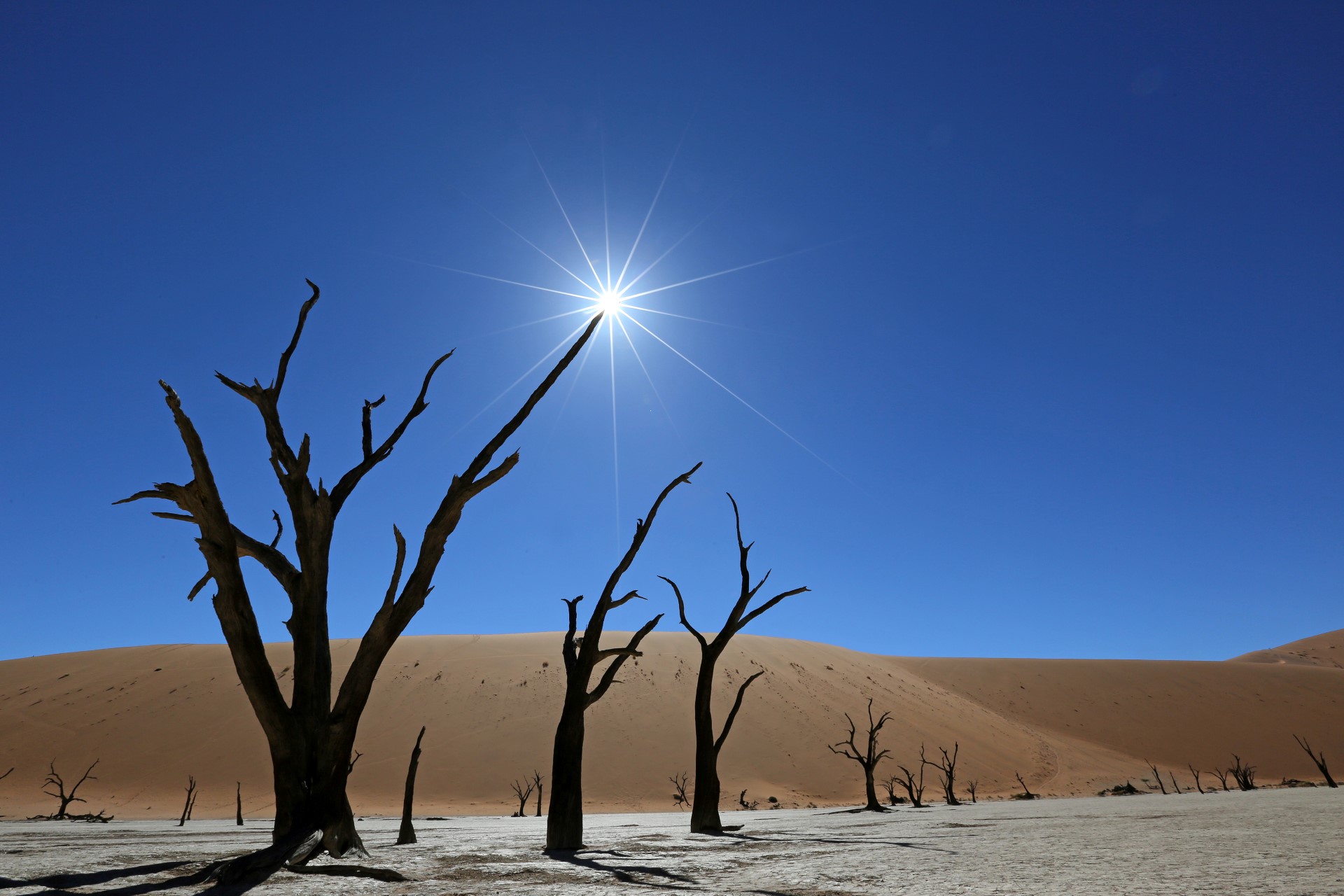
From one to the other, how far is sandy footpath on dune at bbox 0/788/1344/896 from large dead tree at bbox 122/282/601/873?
34.2 inches

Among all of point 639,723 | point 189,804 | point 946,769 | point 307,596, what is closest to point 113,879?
point 307,596

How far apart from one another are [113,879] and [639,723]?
41619mm

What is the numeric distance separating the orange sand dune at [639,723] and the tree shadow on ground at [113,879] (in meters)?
29.5

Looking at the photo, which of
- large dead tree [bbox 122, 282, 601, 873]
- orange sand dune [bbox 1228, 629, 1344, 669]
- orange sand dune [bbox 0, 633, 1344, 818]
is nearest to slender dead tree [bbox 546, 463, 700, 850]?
large dead tree [bbox 122, 282, 601, 873]

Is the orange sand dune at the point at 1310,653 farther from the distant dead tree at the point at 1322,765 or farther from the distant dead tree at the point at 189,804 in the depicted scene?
the distant dead tree at the point at 189,804

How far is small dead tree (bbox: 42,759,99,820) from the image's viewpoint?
27312mm

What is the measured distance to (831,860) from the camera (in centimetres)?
959

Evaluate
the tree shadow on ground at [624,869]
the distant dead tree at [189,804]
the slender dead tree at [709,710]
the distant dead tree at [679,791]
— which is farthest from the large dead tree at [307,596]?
the distant dead tree at [679,791]

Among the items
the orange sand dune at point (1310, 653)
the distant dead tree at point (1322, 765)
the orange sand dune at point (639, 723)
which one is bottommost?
the distant dead tree at point (1322, 765)

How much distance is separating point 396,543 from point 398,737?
4017cm

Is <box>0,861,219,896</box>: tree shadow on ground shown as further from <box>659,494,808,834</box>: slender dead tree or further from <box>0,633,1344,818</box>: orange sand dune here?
<box>0,633,1344,818</box>: orange sand dune

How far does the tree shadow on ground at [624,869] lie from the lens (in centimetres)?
757

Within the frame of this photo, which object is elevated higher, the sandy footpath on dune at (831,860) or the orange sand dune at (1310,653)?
the orange sand dune at (1310,653)

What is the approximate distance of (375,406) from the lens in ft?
31.7
